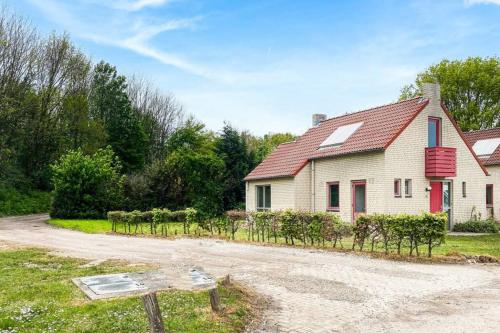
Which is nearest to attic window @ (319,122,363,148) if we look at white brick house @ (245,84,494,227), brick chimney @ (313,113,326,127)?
white brick house @ (245,84,494,227)

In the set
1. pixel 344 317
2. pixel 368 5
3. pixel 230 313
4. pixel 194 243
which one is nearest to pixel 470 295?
pixel 344 317

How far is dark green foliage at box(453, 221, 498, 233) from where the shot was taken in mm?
22469

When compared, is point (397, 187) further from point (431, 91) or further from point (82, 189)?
point (82, 189)

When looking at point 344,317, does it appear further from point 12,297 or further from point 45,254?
point 45,254

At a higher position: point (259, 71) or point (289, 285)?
point (259, 71)

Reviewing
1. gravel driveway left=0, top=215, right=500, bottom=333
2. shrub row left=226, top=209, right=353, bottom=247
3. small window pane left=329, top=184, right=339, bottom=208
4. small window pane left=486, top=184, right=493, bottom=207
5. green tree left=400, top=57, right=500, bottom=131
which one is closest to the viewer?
gravel driveway left=0, top=215, right=500, bottom=333

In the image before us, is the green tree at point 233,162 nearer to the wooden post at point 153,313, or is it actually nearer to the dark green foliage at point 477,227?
the dark green foliage at point 477,227

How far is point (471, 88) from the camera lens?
4475 cm

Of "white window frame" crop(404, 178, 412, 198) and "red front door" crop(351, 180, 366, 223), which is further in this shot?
"red front door" crop(351, 180, 366, 223)

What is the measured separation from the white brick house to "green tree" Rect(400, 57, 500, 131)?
2276 centimetres

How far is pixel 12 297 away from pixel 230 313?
3.69 meters

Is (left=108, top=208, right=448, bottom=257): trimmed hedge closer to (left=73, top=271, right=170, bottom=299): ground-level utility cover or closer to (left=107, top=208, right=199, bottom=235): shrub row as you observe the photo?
(left=107, top=208, right=199, bottom=235): shrub row

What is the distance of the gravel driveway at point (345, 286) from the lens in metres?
6.98

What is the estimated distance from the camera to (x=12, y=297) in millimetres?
7816
